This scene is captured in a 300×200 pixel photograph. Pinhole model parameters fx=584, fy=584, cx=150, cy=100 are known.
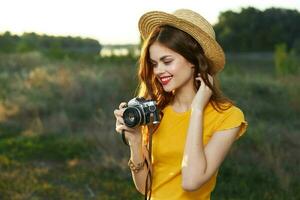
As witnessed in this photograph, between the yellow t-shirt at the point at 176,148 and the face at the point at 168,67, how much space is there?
121mm

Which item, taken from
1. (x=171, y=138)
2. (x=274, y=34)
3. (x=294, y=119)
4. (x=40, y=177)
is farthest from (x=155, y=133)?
(x=274, y=34)

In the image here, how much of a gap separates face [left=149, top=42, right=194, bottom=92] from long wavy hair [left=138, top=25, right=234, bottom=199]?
0.06ft

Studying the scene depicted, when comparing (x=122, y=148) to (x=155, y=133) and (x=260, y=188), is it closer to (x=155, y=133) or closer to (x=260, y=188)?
(x=260, y=188)

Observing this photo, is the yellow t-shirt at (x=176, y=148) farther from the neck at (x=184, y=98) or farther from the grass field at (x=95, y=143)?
the grass field at (x=95, y=143)

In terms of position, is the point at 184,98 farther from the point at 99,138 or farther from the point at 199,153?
the point at 99,138

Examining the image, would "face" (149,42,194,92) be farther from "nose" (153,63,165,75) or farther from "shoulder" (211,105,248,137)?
"shoulder" (211,105,248,137)

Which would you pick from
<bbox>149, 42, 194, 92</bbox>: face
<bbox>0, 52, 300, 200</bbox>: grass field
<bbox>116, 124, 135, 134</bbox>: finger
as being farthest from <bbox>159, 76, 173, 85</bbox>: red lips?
<bbox>0, 52, 300, 200</bbox>: grass field

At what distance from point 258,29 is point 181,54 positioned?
123ft

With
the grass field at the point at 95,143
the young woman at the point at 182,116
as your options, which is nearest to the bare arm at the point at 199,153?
the young woman at the point at 182,116

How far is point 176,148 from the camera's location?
80.4 inches

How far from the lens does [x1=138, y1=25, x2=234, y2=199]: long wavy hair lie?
2.07 meters

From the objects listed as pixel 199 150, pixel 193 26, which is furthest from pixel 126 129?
pixel 193 26

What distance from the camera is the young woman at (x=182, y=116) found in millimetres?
1983

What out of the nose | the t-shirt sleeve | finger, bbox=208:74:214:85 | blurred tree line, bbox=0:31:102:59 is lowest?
blurred tree line, bbox=0:31:102:59
